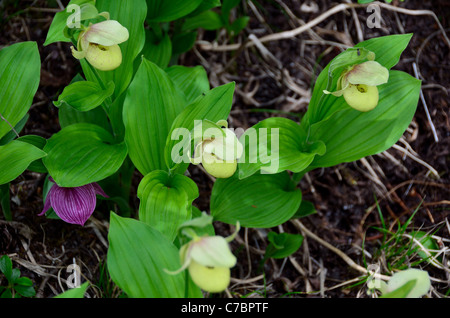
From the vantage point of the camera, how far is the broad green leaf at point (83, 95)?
162cm

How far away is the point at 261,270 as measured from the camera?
2018 mm

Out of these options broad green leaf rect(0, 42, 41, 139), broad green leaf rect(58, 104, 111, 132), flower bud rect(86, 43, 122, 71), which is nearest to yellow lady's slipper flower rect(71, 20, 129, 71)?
flower bud rect(86, 43, 122, 71)

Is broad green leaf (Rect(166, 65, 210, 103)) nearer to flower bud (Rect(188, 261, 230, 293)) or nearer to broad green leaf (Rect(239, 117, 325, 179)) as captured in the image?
broad green leaf (Rect(239, 117, 325, 179))

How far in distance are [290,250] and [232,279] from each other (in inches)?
10.7

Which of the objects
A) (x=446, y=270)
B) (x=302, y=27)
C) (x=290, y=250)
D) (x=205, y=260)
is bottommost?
(x=446, y=270)

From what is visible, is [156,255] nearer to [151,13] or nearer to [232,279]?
[232,279]

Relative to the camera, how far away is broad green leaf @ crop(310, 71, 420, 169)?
5.69 ft

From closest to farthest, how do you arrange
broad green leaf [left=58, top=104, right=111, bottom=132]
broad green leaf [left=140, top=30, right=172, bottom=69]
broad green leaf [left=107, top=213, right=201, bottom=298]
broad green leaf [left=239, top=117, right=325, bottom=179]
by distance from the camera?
broad green leaf [left=107, top=213, right=201, bottom=298]
broad green leaf [left=239, top=117, right=325, bottom=179]
broad green leaf [left=58, top=104, right=111, bottom=132]
broad green leaf [left=140, top=30, right=172, bottom=69]

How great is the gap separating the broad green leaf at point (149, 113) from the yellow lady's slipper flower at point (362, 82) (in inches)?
21.6

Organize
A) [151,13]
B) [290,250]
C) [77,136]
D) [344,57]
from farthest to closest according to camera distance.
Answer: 1. [151,13]
2. [290,250]
3. [77,136]
4. [344,57]

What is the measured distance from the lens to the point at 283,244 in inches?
74.8

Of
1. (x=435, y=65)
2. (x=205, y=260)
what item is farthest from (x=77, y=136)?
(x=435, y=65)

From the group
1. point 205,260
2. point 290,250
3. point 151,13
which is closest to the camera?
point 205,260
